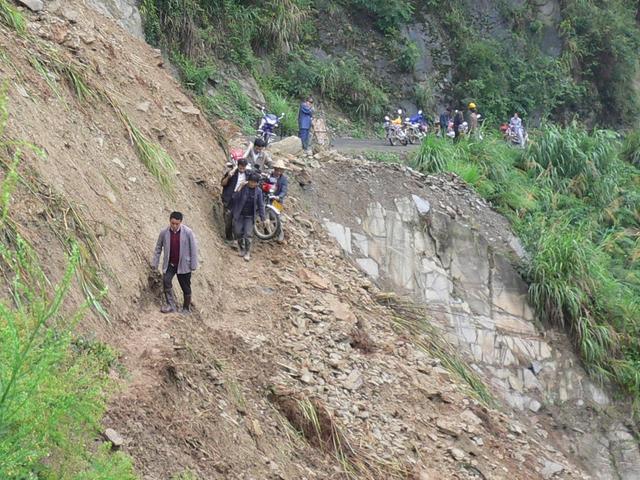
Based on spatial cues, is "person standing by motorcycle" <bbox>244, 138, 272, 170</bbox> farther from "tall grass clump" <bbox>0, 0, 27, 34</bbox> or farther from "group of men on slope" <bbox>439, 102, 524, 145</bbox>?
"group of men on slope" <bbox>439, 102, 524, 145</bbox>

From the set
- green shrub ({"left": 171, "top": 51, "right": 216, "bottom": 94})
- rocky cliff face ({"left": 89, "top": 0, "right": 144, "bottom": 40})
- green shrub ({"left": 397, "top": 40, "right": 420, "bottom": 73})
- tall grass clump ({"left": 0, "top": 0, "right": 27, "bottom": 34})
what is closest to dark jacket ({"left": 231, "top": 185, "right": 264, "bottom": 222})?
tall grass clump ({"left": 0, "top": 0, "right": 27, "bottom": 34})

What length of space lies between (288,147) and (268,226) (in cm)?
322

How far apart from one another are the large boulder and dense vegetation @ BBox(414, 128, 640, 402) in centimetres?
263

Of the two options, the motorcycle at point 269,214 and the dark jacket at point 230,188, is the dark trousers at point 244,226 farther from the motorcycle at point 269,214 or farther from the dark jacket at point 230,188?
the motorcycle at point 269,214

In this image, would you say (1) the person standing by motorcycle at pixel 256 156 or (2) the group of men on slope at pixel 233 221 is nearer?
(2) the group of men on slope at pixel 233 221

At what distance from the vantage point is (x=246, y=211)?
11.8 m

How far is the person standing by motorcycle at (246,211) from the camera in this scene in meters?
11.7

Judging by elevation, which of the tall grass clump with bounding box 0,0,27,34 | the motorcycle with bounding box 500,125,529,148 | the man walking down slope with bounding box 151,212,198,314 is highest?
the tall grass clump with bounding box 0,0,27,34

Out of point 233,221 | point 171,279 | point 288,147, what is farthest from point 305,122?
point 171,279

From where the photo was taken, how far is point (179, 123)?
13250mm

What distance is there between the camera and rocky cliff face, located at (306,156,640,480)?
14.4 meters

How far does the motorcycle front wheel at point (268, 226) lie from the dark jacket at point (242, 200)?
1.59ft

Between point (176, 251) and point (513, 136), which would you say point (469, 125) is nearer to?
point (513, 136)

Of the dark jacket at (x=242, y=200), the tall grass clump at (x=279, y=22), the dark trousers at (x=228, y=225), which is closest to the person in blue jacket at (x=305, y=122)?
the dark trousers at (x=228, y=225)
